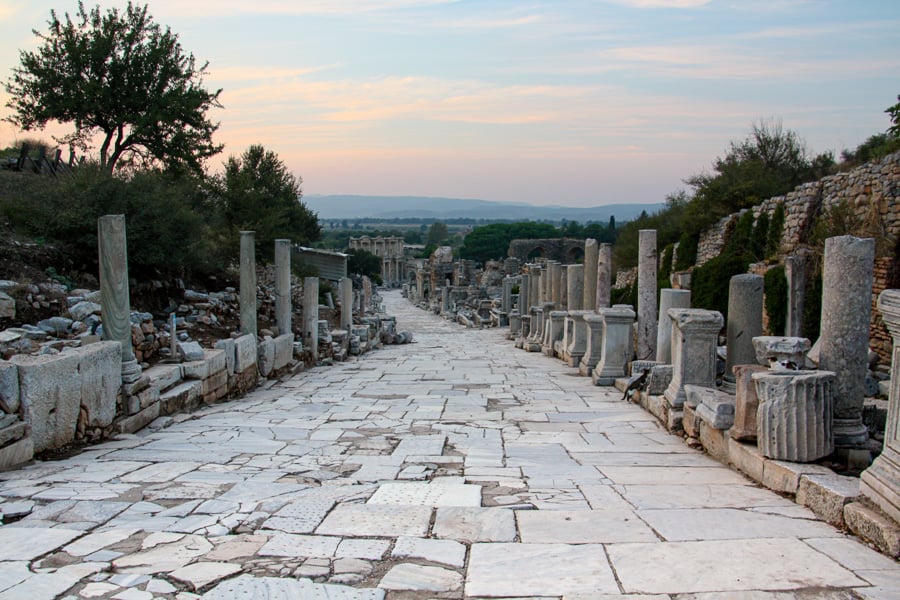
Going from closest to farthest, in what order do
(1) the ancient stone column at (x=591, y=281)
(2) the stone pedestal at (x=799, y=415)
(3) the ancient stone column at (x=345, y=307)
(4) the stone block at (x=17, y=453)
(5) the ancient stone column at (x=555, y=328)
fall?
(2) the stone pedestal at (x=799, y=415), (4) the stone block at (x=17, y=453), (1) the ancient stone column at (x=591, y=281), (5) the ancient stone column at (x=555, y=328), (3) the ancient stone column at (x=345, y=307)

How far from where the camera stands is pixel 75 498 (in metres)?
4.91

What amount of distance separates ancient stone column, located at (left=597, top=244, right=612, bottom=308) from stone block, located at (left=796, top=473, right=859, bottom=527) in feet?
29.2

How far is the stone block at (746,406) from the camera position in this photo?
18.8 feet

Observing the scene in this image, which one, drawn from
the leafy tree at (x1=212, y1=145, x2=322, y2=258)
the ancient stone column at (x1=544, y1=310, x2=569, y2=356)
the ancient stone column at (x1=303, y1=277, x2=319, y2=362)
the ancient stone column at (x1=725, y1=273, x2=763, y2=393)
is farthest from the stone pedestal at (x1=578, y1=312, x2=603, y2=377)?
the leafy tree at (x1=212, y1=145, x2=322, y2=258)

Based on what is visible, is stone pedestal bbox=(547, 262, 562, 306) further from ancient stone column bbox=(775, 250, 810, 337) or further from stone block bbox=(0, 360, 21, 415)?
stone block bbox=(0, 360, 21, 415)

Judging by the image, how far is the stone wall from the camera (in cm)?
1381

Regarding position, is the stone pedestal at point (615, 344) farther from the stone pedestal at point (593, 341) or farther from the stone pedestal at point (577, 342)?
the stone pedestal at point (577, 342)

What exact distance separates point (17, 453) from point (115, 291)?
245 cm

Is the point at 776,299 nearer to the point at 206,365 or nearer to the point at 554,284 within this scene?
the point at 554,284

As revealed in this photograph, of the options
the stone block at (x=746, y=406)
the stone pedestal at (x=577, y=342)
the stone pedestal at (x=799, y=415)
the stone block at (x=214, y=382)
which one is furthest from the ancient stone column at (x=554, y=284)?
the stone pedestal at (x=799, y=415)

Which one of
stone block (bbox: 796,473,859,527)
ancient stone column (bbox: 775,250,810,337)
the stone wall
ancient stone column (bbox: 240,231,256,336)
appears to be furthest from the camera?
the stone wall

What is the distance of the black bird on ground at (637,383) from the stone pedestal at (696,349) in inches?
70.1

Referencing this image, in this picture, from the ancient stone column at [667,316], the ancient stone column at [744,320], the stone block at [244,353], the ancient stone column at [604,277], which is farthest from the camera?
the ancient stone column at [604,277]

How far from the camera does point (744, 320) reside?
293 inches
